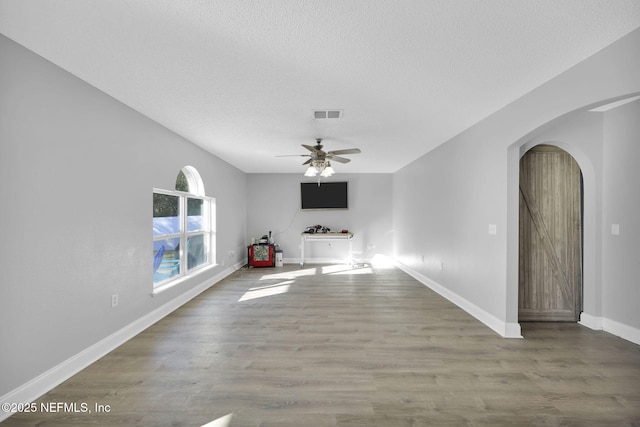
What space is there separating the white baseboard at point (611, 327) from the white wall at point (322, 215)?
4.46m

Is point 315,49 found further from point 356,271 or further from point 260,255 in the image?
point 260,255

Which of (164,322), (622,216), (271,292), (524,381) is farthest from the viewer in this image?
(271,292)

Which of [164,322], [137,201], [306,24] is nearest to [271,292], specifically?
[164,322]

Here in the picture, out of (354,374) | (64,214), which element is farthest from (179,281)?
(354,374)

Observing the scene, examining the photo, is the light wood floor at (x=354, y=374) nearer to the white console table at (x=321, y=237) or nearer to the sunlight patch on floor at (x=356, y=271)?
Result: the sunlight patch on floor at (x=356, y=271)

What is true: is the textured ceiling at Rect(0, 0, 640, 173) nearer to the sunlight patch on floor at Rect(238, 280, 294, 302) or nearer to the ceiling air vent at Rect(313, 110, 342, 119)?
the ceiling air vent at Rect(313, 110, 342, 119)

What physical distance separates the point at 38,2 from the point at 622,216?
5.10m

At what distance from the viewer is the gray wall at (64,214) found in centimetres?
179

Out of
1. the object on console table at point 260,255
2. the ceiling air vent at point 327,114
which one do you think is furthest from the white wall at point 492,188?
the object on console table at point 260,255

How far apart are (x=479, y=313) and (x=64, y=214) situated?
14.3 feet

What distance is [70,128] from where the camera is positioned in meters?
2.21

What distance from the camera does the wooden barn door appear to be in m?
3.21

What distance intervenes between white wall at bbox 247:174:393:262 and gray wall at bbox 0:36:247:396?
13.6ft

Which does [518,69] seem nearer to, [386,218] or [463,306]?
[463,306]
